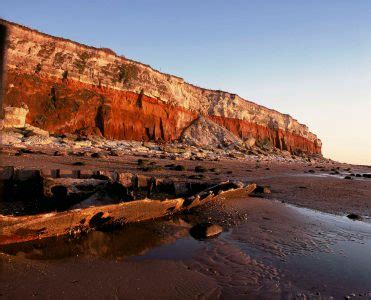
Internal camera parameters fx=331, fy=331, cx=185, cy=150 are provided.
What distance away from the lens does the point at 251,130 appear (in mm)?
59844

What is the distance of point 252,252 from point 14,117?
25.5m

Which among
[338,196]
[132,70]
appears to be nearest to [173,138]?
[132,70]

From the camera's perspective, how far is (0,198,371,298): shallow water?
4586 millimetres

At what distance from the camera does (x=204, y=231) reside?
→ 6.85 m

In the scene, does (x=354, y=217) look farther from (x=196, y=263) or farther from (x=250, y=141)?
(x=250, y=141)

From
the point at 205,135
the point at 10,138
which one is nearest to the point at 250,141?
the point at 205,135

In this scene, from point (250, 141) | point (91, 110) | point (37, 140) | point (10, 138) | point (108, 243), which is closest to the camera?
point (108, 243)

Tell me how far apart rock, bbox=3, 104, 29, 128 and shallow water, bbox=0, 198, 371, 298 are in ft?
73.9

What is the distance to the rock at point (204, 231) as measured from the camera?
674 cm

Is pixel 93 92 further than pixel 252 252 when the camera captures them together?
Yes

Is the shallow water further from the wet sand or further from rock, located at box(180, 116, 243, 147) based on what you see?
rock, located at box(180, 116, 243, 147)

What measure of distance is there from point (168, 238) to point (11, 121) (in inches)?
951

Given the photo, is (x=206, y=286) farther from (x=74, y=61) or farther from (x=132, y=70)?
(x=132, y=70)

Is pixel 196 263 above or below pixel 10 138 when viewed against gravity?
below
